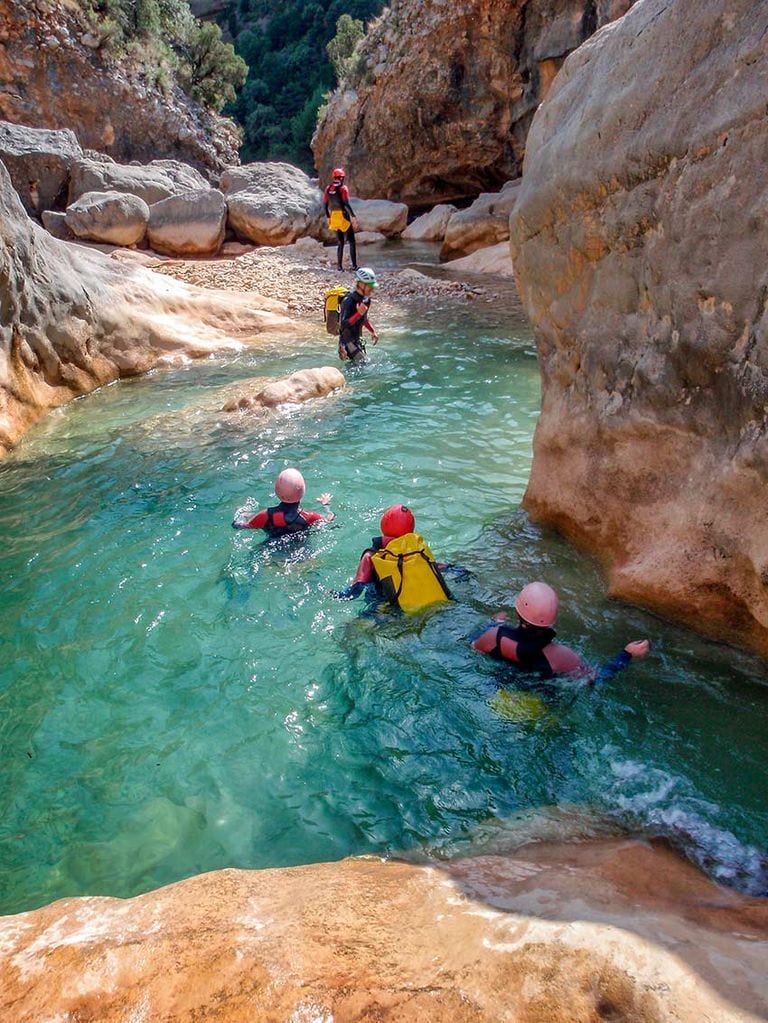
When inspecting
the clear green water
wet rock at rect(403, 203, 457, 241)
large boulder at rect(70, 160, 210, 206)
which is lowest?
the clear green water

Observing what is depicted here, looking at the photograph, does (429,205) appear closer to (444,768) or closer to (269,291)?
(269,291)

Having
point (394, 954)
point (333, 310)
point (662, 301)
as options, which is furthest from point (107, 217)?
point (394, 954)

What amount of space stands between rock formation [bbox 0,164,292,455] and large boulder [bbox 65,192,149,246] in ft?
19.7

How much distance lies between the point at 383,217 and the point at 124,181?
329 inches

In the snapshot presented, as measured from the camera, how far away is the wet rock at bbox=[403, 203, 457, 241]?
942 inches

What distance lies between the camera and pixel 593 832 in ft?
11.5

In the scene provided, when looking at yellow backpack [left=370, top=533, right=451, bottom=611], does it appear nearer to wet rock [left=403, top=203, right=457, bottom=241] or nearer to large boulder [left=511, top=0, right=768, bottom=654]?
large boulder [left=511, top=0, right=768, bottom=654]

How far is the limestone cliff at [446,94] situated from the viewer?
23.0m

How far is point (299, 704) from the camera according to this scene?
461 centimetres

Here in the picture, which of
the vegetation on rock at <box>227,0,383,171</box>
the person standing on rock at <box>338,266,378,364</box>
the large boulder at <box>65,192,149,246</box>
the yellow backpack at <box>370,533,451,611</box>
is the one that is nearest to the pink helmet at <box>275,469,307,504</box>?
the yellow backpack at <box>370,533,451,611</box>

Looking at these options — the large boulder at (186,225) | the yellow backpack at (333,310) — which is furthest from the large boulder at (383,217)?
the yellow backpack at (333,310)

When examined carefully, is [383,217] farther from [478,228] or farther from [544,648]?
[544,648]

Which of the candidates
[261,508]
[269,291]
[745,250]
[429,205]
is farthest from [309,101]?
[745,250]

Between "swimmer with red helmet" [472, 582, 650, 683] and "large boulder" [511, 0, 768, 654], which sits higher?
"large boulder" [511, 0, 768, 654]
